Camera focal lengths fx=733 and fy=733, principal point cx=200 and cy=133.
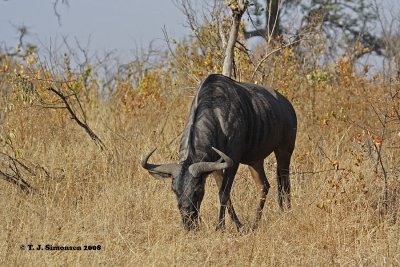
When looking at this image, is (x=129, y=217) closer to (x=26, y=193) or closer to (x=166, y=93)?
(x=26, y=193)

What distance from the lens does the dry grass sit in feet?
17.1

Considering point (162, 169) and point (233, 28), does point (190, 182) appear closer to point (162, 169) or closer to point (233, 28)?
point (162, 169)

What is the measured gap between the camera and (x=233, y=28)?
788 centimetres

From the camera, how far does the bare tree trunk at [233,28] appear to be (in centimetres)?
774

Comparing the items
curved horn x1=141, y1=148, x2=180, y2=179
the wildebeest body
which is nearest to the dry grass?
curved horn x1=141, y1=148, x2=180, y2=179

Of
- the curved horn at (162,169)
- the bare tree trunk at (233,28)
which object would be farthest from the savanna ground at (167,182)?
the bare tree trunk at (233,28)

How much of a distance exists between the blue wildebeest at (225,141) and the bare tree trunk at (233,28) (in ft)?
2.67

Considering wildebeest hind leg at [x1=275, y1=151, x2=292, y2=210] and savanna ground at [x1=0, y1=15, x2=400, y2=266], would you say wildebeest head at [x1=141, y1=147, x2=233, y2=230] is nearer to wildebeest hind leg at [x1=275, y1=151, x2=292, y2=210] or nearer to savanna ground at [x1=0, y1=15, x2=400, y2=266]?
savanna ground at [x1=0, y1=15, x2=400, y2=266]

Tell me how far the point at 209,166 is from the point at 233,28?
2447 mm

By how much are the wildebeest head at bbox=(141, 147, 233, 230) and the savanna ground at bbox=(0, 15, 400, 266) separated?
158mm

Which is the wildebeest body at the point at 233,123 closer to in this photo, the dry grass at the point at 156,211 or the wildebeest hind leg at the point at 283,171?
the wildebeest hind leg at the point at 283,171

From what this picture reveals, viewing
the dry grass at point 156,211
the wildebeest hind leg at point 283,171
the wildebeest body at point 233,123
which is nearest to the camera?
the dry grass at point 156,211

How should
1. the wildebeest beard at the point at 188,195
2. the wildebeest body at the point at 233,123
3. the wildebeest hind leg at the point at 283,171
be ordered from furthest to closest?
1. the wildebeest hind leg at the point at 283,171
2. the wildebeest body at the point at 233,123
3. the wildebeest beard at the point at 188,195

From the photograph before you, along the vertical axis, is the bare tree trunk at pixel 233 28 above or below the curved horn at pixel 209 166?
above
